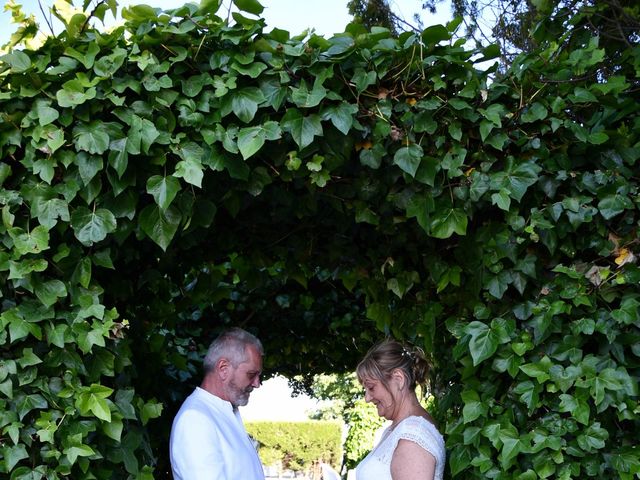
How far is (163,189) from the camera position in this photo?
229 cm

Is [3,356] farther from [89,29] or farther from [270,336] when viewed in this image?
[270,336]

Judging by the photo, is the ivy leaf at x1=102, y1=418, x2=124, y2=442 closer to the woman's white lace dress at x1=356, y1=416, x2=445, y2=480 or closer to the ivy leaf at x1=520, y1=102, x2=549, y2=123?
the woman's white lace dress at x1=356, y1=416, x2=445, y2=480

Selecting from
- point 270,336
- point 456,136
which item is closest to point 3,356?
point 456,136

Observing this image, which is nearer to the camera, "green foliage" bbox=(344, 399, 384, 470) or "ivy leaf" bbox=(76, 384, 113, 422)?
"ivy leaf" bbox=(76, 384, 113, 422)

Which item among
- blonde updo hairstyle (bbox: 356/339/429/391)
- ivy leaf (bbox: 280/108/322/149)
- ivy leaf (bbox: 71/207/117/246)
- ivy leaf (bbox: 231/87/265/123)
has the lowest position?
blonde updo hairstyle (bbox: 356/339/429/391)

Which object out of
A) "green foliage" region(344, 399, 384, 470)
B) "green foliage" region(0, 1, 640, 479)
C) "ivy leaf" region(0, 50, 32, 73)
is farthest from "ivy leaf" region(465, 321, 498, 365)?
"green foliage" region(344, 399, 384, 470)

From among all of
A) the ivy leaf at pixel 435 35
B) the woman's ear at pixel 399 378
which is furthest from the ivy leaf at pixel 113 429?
the ivy leaf at pixel 435 35

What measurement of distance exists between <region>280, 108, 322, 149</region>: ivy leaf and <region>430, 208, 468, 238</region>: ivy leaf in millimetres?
492

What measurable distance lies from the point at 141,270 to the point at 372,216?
0.96m

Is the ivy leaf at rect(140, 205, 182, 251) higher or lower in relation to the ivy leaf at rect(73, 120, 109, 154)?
lower

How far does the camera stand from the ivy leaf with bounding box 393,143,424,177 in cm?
238

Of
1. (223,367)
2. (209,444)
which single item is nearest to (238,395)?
(223,367)

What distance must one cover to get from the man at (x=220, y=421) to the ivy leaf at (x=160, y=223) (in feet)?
3.38

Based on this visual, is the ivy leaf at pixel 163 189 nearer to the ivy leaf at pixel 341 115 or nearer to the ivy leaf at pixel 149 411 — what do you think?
the ivy leaf at pixel 341 115
